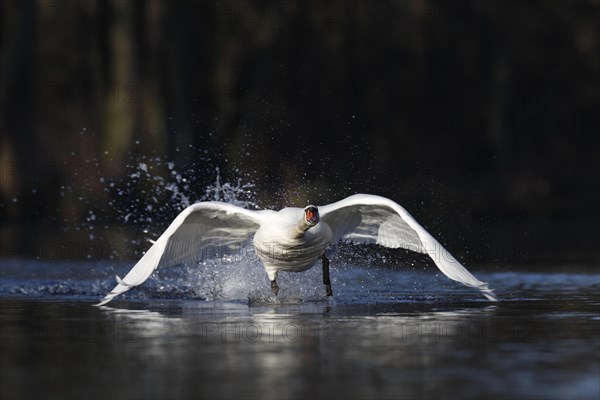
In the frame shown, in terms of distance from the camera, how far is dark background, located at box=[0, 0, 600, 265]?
34.2 metres

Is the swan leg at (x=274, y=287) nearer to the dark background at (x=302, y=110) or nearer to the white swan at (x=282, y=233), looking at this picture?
the white swan at (x=282, y=233)

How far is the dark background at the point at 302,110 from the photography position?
34.2 meters

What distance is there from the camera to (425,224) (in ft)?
93.8

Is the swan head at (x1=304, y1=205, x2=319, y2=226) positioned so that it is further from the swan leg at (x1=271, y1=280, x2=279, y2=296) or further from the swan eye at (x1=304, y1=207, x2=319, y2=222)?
the swan leg at (x1=271, y1=280, x2=279, y2=296)

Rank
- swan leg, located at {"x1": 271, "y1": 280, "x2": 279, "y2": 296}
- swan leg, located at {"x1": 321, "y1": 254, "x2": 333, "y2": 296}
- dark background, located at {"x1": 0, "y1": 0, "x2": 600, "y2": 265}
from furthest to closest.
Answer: dark background, located at {"x1": 0, "y1": 0, "x2": 600, "y2": 265}, swan leg, located at {"x1": 321, "y1": 254, "x2": 333, "y2": 296}, swan leg, located at {"x1": 271, "y1": 280, "x2": 279, "y2": 296}

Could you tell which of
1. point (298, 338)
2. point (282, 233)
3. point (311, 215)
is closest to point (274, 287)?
point (282, 233)

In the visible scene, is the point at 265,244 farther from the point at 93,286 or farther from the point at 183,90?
the point at 183,90

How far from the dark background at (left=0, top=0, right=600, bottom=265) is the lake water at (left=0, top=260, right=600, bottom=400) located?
11291 mm

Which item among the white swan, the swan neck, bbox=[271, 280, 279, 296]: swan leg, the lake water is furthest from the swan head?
bbox=[271, 280, 279, 296]: swan leg

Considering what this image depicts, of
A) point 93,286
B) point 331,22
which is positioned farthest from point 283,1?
point 93,286

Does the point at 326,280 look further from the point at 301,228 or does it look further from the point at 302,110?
the point at 302,110

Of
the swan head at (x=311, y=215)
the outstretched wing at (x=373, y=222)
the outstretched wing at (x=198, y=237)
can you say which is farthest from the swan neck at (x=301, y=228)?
the outstretched wing at (x=198, y=237)

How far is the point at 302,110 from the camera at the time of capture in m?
39.8

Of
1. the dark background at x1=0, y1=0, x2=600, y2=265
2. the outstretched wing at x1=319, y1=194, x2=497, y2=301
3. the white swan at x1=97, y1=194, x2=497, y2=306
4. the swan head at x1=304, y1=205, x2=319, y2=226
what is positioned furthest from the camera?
the dark background at x1=0, y1=0, x2=600, y2=265
